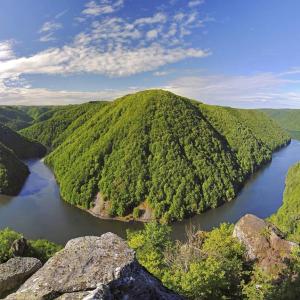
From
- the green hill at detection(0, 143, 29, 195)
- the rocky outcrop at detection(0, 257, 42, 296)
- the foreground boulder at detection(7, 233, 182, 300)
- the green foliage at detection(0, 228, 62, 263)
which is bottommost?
the green hill at detection(0, 143, 29, 195)

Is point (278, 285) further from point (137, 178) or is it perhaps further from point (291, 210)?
point (137, 178)

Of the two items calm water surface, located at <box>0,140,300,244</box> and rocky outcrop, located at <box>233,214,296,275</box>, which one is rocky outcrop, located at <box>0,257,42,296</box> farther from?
calm water surface, located at <box>0,140,300,244</box>

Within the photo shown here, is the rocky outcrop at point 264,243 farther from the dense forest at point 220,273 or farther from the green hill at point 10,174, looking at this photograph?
the green hill at point 10,174

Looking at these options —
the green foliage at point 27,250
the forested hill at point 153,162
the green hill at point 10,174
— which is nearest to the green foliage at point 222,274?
the green foliage at point 27,250

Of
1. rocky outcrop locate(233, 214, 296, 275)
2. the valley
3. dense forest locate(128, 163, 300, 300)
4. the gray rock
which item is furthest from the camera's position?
the valley

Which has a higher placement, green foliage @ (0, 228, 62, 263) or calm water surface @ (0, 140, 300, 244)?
green foliage @ (0, 228, 62, 263)

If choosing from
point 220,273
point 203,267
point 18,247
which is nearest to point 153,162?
point 18,247

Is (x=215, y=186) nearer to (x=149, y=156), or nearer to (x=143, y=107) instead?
(x=149, y=156)

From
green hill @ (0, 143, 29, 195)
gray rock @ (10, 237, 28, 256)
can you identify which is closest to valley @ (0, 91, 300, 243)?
green hill @ (0, 143, 29, 195)
